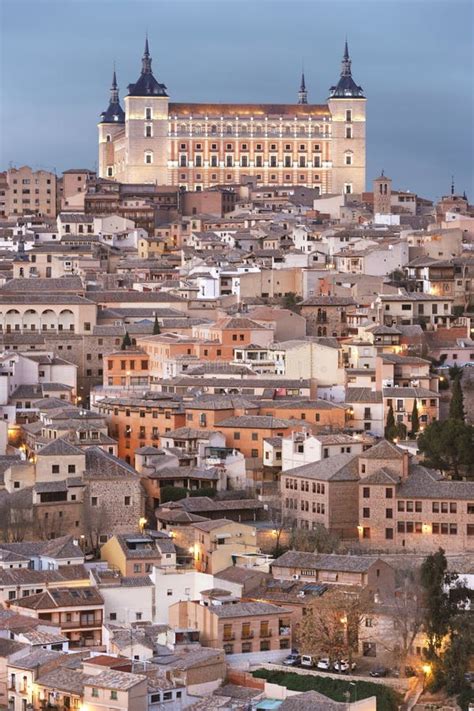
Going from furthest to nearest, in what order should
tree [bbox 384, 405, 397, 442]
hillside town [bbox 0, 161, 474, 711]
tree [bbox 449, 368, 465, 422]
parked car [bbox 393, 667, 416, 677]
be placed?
tree [bbox 384, 405, 397, 442] < tree [bbox 449, 368, 465, 422] < hillside town [bbox 0, 161, 474, 711] < parked car [bbox 393, 667, 416, 677]

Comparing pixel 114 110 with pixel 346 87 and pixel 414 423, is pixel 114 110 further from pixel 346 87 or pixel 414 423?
pixel 414 423

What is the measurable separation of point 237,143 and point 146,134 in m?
3.48

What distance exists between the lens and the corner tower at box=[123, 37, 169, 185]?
258 feet

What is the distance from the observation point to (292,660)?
98.7 feet

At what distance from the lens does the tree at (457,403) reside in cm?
3869

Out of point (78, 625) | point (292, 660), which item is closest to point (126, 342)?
point (78, 625)

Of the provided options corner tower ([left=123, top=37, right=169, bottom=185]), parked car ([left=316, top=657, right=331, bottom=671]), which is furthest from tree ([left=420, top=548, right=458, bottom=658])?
corner tower ([left=123, top=37, right=169, bottom=185])

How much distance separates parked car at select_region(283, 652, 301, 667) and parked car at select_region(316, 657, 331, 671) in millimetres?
371

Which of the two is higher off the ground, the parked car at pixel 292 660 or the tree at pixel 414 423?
the tree at pixel 414 423

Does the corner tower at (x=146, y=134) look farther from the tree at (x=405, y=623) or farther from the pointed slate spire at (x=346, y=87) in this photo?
the tree at (x=405, y=623)

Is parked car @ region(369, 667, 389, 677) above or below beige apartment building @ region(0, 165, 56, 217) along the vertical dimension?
below

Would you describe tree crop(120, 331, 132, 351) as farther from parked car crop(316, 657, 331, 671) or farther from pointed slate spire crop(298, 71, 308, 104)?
pointed slate spire crop(298, 71, 308, 104)

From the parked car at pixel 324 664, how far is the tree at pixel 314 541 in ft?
13.5

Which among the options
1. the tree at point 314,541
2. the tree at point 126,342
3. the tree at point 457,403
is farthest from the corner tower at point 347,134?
the tree at point 314,541
